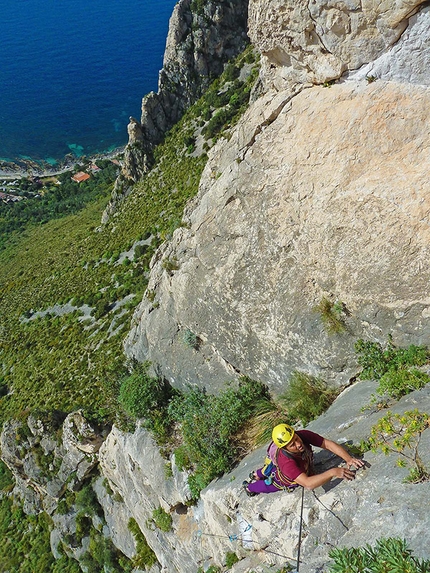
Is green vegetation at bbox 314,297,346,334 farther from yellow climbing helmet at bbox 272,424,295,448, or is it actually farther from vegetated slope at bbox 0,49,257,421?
vegetated slope at bbox 0,49,257,421

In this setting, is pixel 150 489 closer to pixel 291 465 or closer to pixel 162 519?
pixel 162 519

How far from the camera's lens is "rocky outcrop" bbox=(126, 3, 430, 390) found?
7633 mm

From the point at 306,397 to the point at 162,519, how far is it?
A: 19.7ft

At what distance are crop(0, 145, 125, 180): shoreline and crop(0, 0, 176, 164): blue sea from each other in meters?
2.55

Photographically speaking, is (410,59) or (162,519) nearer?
(410,59)

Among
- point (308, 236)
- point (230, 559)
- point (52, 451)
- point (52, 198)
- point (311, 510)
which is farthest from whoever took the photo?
point (52, 198)

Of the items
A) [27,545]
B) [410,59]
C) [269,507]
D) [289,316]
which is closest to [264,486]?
[269,507]

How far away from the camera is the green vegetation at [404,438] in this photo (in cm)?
574

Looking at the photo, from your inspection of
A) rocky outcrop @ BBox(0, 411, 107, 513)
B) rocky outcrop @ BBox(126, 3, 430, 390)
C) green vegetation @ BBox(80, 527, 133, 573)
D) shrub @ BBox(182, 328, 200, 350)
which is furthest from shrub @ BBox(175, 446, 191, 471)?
green vegetation @ BBox(80, 527, 133, 573)

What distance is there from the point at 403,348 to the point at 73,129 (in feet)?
482

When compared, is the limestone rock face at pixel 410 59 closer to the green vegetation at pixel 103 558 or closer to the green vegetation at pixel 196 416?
the green vegetation at pixel 196 416

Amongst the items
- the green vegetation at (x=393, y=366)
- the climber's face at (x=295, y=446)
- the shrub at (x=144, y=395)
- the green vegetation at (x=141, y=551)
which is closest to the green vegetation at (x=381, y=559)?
the climber's face at (x=295, y=446)

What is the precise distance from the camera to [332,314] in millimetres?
8820

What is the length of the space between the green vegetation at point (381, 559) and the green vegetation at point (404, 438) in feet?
3.29
